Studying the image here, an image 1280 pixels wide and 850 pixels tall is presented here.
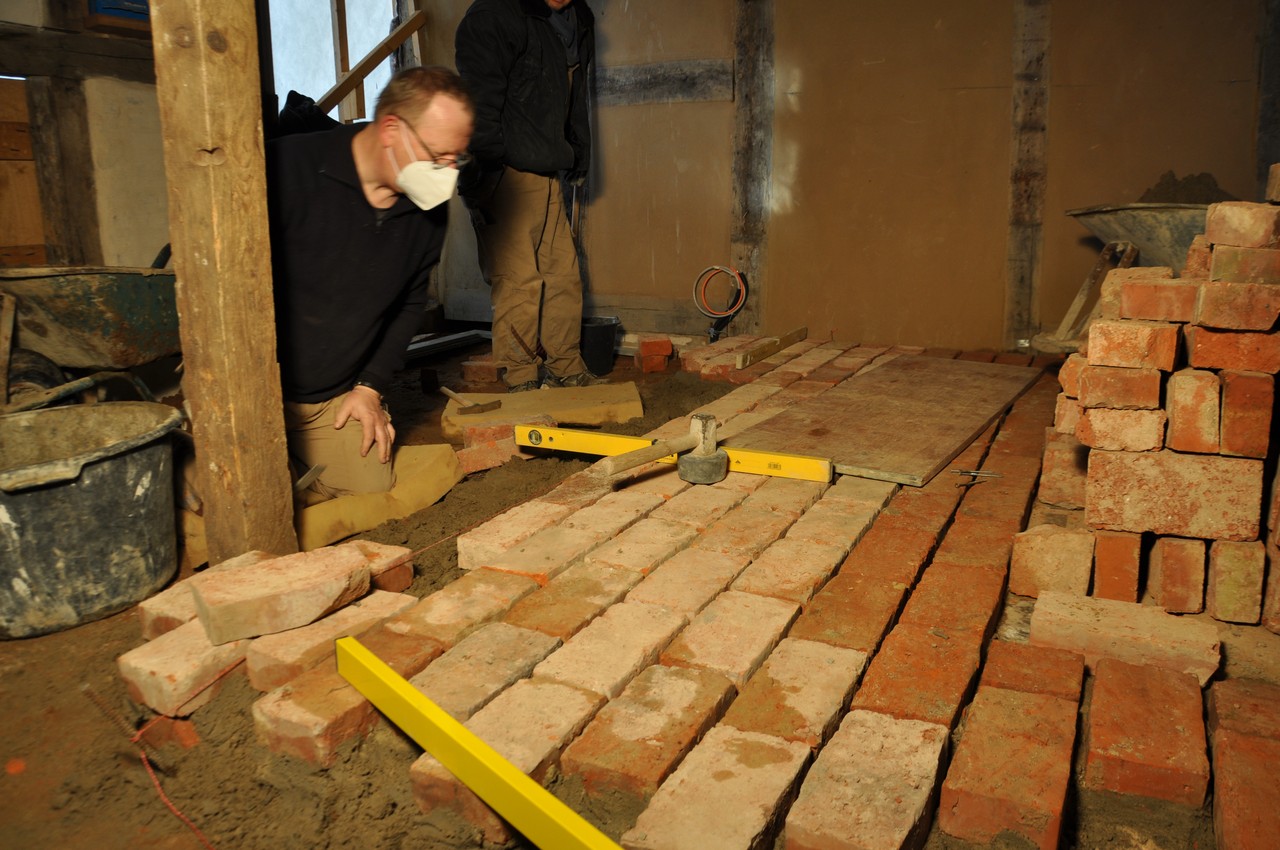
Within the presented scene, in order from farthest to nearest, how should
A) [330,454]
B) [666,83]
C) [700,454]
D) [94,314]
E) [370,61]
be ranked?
[370,61] → [666,83] → [94,314] → [330,454] → [700,454]

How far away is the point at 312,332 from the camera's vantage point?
335 centimetres

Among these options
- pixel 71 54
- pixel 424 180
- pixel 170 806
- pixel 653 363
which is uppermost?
pixel 71 54

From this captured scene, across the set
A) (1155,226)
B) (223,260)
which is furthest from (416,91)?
(1155,226)

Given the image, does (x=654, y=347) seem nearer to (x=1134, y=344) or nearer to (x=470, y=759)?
(x=1134, y=344)

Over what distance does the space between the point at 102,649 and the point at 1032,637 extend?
2488mm

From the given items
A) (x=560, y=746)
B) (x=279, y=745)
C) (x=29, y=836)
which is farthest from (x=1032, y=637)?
→ (x=29, y=836)

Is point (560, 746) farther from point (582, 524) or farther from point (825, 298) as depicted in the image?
point (825, 298)

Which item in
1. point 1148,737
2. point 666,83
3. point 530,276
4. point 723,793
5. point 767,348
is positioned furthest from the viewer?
point 666,83

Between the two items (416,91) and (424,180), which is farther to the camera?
(424,180)

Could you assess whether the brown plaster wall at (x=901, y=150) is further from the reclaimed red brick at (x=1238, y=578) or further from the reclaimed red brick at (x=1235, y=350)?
the reclaimed red brick at (x=1238, y=578)

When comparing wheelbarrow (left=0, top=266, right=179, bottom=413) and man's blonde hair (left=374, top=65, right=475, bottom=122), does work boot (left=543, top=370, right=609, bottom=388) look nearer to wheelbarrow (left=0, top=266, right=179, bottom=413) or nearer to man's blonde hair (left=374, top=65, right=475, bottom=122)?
wheelbarrow (left=0, top=266, right=179, bottom=413)

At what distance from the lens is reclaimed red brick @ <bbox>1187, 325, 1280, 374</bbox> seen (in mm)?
2441

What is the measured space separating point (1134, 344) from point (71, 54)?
21.5 feet

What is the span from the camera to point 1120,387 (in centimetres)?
255
